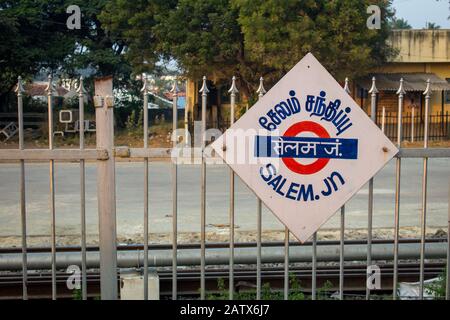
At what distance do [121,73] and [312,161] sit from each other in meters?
24.9

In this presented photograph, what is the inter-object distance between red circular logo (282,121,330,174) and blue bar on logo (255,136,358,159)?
25mm

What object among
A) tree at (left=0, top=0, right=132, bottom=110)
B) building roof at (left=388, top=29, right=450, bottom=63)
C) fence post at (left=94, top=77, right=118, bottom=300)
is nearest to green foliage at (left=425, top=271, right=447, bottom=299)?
fence post at (left=94, top=77, right=118, bottom=300)

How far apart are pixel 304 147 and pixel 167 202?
817 cm

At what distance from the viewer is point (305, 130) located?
393cm

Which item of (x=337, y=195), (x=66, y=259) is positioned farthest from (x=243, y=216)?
(x=337, y=195)

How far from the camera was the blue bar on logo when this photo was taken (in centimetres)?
392

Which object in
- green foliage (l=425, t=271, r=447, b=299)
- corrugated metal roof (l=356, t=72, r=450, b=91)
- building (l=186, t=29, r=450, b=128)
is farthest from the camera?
building (l=186, t=29, r=450, b=128)

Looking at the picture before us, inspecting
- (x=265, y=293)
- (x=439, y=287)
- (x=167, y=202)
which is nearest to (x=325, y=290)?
(x=265, y=293)

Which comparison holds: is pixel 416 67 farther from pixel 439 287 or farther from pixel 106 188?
pixel 106 188

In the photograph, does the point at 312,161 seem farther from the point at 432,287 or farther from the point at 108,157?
the point at 432,287

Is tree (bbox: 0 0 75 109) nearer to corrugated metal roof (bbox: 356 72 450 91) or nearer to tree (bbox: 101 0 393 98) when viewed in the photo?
tree (bbox: 101 0 393 98)

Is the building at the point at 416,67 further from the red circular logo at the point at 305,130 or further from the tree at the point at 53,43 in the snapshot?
the red circular logo at the point at 305,130

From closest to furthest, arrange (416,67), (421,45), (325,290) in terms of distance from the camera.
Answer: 1. (325,290)
2. (421,45)
3. (416,67)
